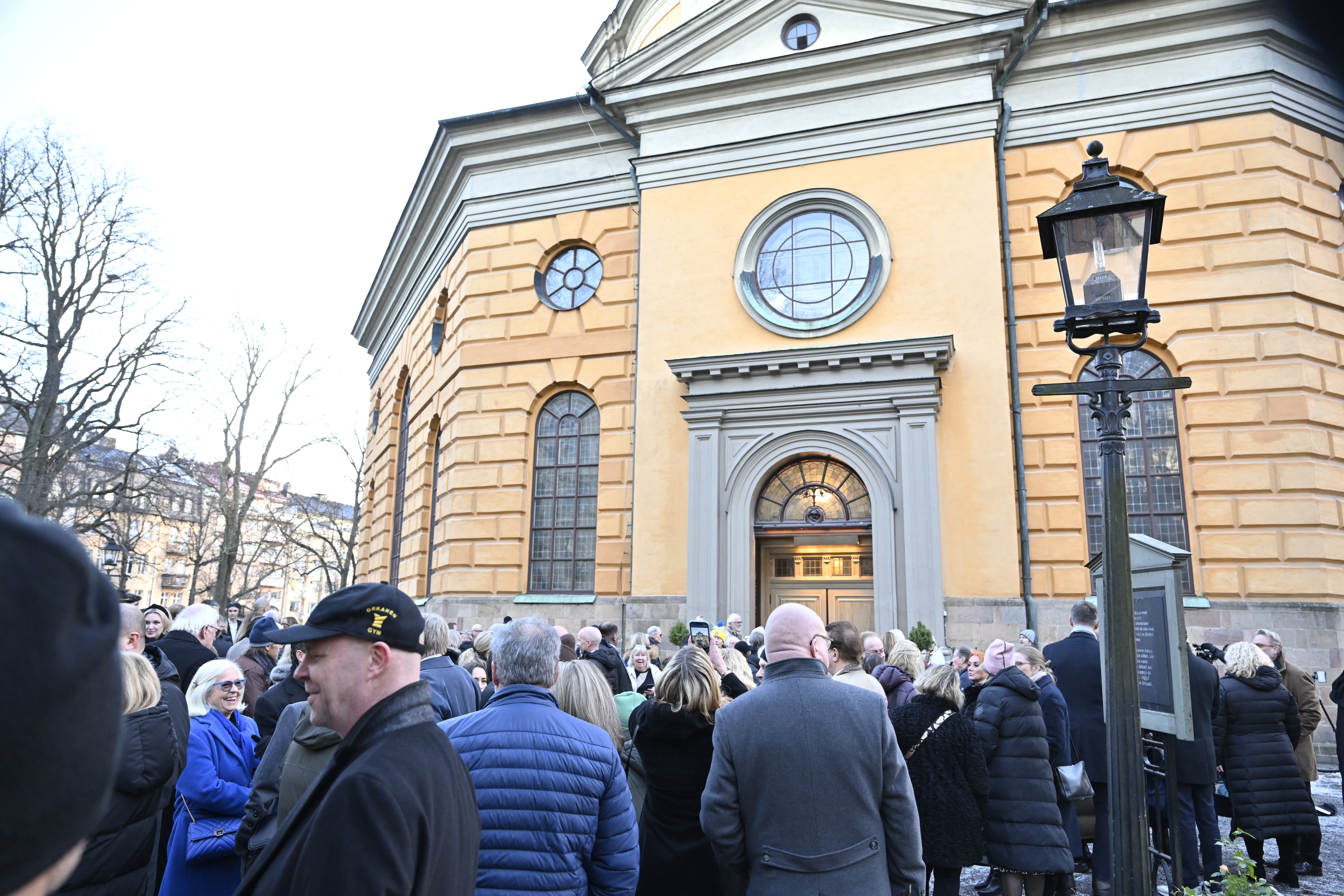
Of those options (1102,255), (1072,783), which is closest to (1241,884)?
(1072,783)

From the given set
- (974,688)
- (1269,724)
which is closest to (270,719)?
(974,688)

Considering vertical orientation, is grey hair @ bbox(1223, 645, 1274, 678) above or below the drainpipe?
below

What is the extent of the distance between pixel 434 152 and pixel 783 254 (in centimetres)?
963

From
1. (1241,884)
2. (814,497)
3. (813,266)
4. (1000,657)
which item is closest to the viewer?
(1241,884)

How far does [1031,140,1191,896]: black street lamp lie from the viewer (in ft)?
15.5

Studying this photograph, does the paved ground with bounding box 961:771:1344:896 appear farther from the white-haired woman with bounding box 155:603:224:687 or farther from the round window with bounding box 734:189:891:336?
the round window with bounding box 734:189:891:336

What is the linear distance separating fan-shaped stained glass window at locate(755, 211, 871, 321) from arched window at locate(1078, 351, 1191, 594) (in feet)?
15.1

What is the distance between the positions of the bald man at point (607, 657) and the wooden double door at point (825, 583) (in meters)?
7.69

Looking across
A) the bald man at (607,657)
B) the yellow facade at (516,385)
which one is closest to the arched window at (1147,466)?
the yellow facade at (516,385)

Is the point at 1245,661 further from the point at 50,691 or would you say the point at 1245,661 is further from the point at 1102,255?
the point at 50,691

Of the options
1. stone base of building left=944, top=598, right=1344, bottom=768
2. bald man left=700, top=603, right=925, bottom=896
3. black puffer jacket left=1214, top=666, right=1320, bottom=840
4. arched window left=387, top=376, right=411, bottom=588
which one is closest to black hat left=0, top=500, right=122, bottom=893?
bald man left=700, top=603, right=925, bottom=896

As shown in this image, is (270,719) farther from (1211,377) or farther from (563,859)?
(1211,377)

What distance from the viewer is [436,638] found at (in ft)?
20.0

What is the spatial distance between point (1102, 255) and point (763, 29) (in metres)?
14.6
